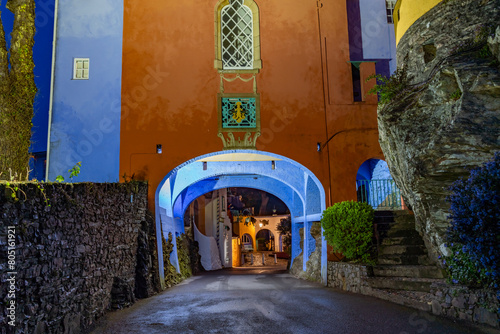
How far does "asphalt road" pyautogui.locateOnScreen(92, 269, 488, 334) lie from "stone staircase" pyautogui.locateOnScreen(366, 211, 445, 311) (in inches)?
14.3

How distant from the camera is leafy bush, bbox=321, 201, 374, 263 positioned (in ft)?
34.9

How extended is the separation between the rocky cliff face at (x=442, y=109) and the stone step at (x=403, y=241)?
205mm

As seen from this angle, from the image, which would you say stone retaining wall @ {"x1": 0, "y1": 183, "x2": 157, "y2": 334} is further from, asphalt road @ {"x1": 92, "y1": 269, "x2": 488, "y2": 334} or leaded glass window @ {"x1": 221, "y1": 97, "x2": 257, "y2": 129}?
leaded glass window @ {"x1": 221, "y1": 97, "x2": 257, "y2": 129}

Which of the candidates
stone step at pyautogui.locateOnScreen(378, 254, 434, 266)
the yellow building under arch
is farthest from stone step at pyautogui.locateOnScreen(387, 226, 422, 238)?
the yellow building under arch

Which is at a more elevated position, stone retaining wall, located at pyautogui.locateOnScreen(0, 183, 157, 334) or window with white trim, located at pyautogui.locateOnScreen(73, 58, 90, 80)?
window with white trim, located at pyautogui.locateOnScreen(73, 58, 90, 80)

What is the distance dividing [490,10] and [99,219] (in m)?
8.42

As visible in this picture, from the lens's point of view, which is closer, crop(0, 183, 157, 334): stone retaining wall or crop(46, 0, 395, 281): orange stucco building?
crop(0, 183, 157, 334): stone retaining wall

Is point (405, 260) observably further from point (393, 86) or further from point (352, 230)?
point (393, 86)

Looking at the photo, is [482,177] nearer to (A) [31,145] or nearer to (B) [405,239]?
(B) [405,239]

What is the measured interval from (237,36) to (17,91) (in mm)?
6480

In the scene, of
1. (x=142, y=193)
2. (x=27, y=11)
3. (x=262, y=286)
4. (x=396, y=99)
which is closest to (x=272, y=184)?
(x=262, y=286)

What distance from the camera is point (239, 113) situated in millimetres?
12508

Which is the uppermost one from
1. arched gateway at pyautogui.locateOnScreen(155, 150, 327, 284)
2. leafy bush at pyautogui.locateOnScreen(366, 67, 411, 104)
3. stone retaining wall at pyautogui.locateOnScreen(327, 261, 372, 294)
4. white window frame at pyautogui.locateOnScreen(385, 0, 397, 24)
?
white window frame at pyautogui.locateOnScreen(385, 0, 397, 24)

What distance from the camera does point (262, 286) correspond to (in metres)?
12.4
